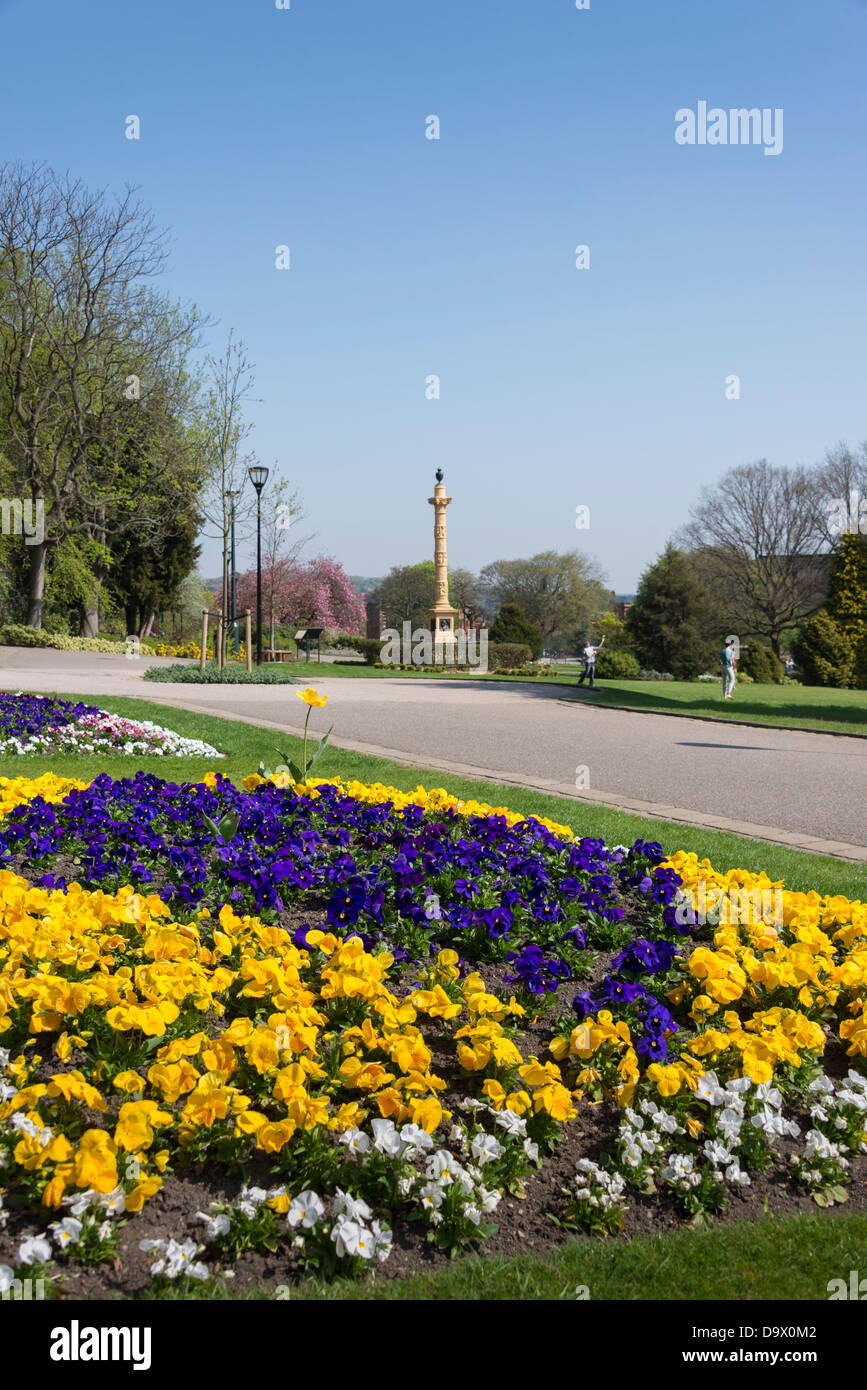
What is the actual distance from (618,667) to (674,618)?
4776 millimetres

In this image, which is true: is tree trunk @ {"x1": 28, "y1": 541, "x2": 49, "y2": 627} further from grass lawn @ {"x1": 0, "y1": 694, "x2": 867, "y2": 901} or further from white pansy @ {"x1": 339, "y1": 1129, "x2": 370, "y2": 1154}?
white pansy @ {"x1": 339, "y1": 1129, "x2": 370, "y2": 1154}

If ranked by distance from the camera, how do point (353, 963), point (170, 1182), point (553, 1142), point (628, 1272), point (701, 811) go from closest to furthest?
point (628, 1272) → point (170, 1182) → point (553, 1142) → point (353, 963) → point (701, 811)

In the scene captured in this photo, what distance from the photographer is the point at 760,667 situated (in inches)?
1401

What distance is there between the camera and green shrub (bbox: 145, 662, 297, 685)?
2072cm

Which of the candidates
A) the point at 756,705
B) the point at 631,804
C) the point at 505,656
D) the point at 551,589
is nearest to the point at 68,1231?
the point at 631,804

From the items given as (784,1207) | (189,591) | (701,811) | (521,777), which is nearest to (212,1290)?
(784,1207)

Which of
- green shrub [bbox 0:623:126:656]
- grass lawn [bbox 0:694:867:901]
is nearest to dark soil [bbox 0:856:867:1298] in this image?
grass lawn [bbox 0:694:867:901]

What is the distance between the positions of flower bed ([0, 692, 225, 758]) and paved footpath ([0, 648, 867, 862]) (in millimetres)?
1812

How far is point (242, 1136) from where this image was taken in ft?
8.34

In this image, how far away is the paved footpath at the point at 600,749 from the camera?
7.24 metres

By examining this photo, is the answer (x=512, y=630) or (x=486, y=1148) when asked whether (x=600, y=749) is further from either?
(x=512, y=630)
